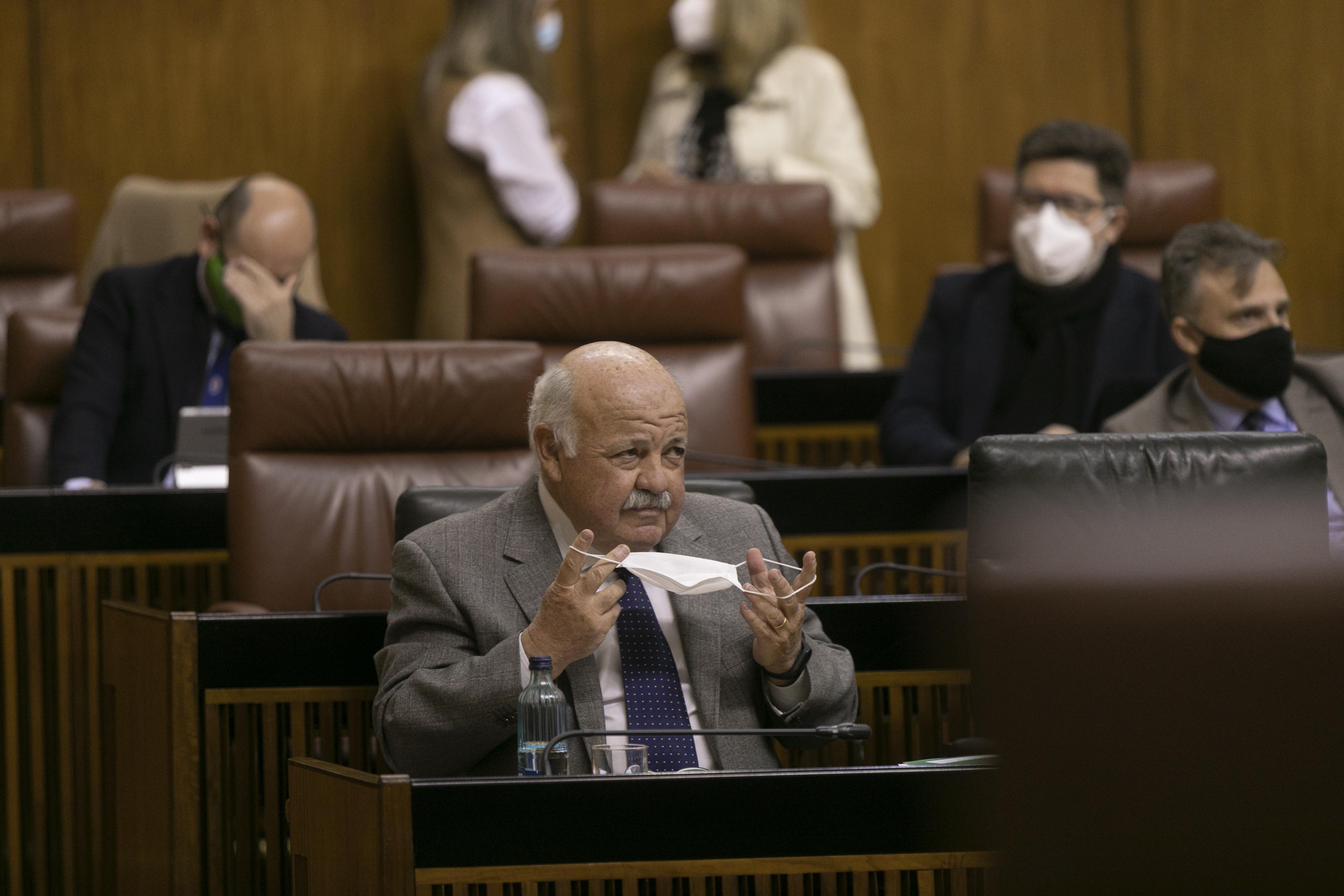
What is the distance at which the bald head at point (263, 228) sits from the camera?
3508 millimetres

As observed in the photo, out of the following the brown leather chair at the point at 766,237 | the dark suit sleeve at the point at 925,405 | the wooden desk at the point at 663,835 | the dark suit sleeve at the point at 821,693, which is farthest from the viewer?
the brown leather chair at the point at 766,237

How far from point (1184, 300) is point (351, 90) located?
12.0ft

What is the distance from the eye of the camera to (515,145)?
455cm

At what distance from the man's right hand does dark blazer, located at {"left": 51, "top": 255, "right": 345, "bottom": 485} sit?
1855mm

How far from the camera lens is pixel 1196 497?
193 cm

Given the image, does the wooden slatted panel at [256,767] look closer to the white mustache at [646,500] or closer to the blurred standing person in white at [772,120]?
the white mustache at [646,500]

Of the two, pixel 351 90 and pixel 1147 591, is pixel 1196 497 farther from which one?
pixel 351 90

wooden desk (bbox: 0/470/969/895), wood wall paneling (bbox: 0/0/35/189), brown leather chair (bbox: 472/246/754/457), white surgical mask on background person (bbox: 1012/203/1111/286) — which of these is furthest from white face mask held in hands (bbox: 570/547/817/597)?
wood wall paneling (bbox: 0/0/35/189)

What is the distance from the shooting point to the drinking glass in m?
1.83

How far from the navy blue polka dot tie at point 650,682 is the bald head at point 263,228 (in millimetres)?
1793

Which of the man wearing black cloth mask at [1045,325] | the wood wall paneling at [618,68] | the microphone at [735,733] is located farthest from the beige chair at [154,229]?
the microphone at [735,733]

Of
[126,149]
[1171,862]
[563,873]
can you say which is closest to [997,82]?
[126,149]

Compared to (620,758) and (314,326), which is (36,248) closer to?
(314,326)

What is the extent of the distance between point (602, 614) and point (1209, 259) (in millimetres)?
1386
